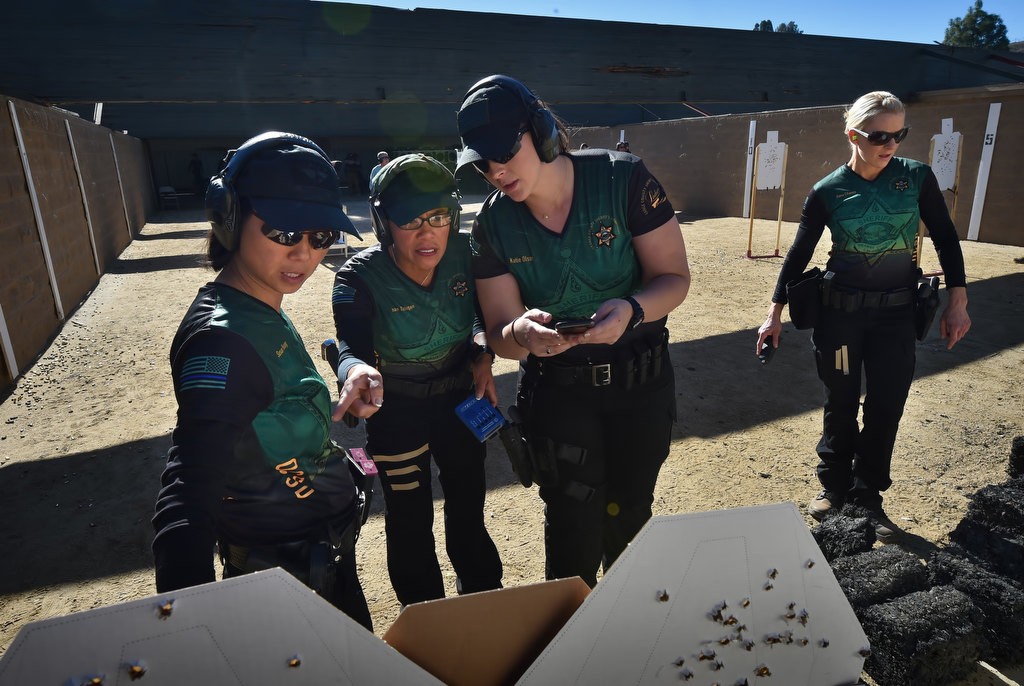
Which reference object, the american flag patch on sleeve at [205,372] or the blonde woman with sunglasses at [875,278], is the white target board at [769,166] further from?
the american flag patch on sleeve at [205,372]

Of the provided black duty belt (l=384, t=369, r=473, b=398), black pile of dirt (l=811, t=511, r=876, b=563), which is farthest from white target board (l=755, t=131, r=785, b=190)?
black duty belt (l=384, t=369, r=473, b=398)

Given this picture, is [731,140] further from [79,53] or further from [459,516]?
[459,516]

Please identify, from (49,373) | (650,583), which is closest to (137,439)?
(49,373)

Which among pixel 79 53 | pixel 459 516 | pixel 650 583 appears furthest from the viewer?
pixel 79 53

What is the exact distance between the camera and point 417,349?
226 cm

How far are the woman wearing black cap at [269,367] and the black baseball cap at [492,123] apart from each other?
1.76 feet

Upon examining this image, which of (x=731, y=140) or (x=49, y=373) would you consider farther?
(x=731, y=140)

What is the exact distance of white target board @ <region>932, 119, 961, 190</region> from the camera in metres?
9.98

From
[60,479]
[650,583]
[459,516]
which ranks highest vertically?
[650,583]

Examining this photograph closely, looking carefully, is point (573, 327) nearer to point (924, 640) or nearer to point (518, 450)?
point (518, 450)

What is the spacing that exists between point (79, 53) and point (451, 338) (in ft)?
13.4

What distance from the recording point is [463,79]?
5.44 meters

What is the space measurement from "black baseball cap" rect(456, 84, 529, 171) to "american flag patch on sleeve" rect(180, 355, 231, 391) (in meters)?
1.00

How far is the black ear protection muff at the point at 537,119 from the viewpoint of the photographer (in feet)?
6.36
